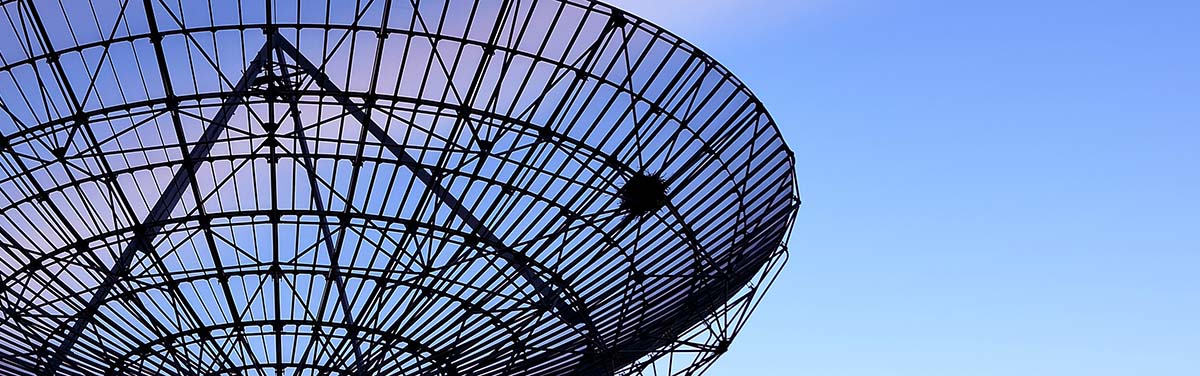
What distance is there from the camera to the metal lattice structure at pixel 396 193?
3216cm

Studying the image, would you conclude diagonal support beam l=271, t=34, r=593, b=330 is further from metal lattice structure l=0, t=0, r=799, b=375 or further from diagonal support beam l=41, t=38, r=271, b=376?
diagonal support beam l=41, t=38, r=271, b=376

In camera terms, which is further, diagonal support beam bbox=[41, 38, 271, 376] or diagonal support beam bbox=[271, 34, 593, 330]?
diagonal support beam bbox=[271, 34, 593, 330]

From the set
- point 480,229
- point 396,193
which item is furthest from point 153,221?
point 480,229

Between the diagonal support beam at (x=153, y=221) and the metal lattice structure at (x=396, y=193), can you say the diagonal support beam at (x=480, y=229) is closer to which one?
the metal lattice structure at (x=396, y=193)

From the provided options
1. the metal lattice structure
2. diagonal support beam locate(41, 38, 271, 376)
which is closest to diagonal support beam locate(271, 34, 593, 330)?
the metal lattice structure

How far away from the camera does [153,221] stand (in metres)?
32.9

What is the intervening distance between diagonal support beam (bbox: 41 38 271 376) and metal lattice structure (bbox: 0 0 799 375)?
0.10 m

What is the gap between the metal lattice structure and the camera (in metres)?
32.2

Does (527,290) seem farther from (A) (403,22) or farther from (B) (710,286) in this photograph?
(A) (403,22)

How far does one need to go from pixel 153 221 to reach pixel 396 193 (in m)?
5.83

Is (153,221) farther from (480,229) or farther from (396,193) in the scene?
(480,229)

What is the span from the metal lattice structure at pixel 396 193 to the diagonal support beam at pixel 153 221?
99mm

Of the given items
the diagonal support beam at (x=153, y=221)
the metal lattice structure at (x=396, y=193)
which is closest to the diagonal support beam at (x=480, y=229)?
the metal lattice structure at (x=396, y=193)

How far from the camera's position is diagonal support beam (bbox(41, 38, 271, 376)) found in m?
32.3
